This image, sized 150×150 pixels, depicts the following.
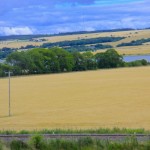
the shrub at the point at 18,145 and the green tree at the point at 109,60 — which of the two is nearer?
the shrub at the point at 18,145

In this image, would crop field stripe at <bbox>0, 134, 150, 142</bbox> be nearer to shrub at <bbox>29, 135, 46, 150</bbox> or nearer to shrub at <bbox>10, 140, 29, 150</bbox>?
shrub at <bbox>10, 140, 29, 150</bbox>

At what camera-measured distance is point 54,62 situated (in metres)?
109

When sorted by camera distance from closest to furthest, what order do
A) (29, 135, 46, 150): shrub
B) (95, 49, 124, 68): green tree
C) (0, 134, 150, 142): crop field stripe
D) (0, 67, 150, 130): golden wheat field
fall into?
(29, 135, 46, 150): shrub < (0, 134, 150, 142): crop field stripe < (0, 67, 150, 130): golden wheat field < (95, 49, 124, 68): green tree

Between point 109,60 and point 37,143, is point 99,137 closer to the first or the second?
point 37,143

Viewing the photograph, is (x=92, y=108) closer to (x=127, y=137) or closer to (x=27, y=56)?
(x=127, y=137)

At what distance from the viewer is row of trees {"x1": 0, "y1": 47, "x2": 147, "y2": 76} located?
10662 cm

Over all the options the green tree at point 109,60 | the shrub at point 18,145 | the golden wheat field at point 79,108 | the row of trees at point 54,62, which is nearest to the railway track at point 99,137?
the shrub at point 18,145

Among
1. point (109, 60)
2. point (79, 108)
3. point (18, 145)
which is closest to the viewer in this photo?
point (18, 145)

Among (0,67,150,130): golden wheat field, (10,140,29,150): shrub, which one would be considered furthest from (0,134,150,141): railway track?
(0,67,150,130): golden wheat field

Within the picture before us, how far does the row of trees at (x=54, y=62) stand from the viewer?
350 ft

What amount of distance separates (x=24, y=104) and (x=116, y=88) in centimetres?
1731

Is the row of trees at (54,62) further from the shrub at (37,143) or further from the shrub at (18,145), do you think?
the shrub at (37,143)

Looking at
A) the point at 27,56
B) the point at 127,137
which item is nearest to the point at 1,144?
the point at 127,137

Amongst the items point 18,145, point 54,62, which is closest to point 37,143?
point 18,145
